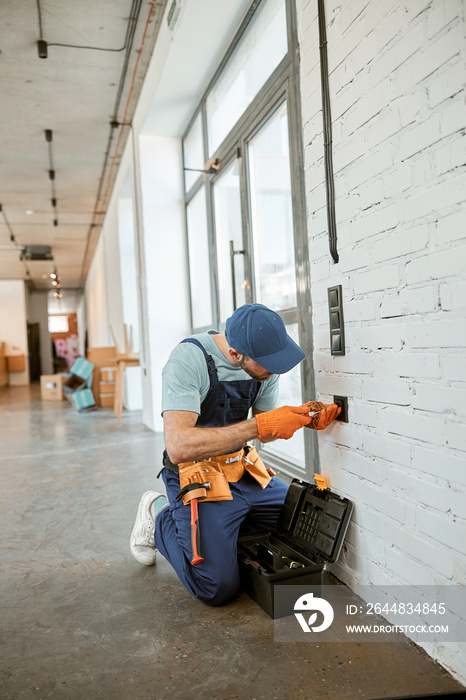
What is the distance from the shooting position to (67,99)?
550 centimetres

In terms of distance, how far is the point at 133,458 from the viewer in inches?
163

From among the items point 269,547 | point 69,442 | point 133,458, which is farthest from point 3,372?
point 269,547

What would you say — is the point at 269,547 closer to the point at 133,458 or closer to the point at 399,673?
the point at 399,673

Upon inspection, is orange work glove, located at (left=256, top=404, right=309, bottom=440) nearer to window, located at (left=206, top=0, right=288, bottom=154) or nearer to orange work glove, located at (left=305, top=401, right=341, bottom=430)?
orange work glove, located at (left=305, top=401, right=341, bottom=430)

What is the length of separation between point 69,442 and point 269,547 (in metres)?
3.67

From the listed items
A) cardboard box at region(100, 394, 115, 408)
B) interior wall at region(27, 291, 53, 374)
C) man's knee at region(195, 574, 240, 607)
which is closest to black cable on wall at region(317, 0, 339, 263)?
man's knee at region(195, 574, 240, 607)

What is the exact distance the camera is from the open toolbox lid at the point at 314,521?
173cm

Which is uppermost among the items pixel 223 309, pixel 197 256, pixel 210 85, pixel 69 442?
pixel 210 85

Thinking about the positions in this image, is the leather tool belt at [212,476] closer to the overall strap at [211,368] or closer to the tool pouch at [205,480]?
the tool pouch at [205,480]

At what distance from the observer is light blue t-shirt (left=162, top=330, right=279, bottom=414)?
1.75 metres

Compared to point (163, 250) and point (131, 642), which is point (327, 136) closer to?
point (131, 642)

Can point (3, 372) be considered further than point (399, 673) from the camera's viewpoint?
Yes

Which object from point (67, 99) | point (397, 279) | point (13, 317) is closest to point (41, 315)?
point (13, 317)

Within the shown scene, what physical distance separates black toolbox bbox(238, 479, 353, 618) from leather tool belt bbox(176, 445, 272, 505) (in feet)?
0.67
